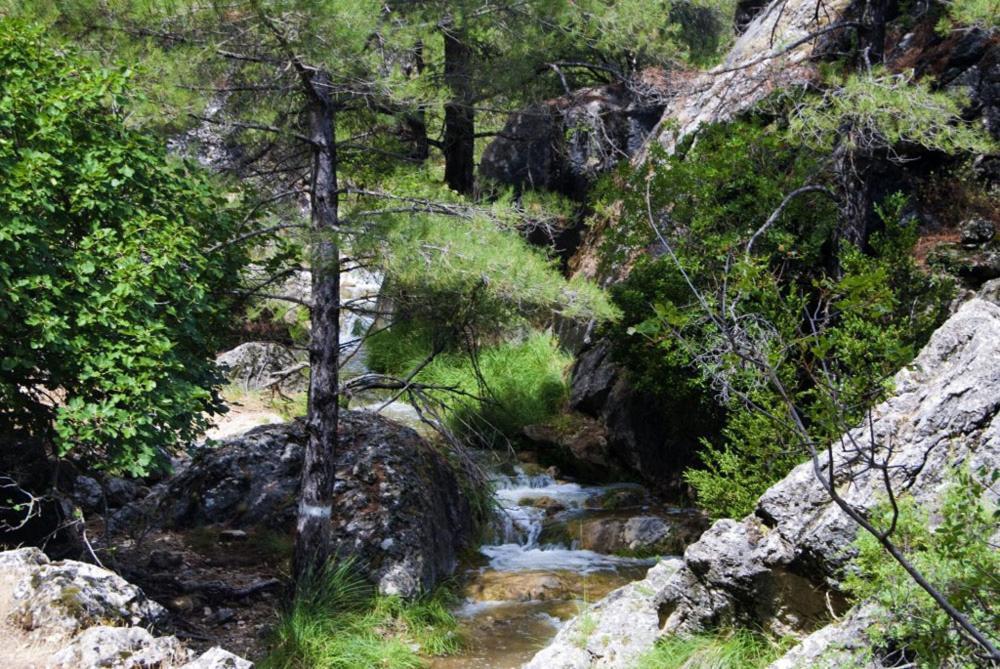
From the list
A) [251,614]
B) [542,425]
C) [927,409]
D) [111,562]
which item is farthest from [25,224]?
[542,425]

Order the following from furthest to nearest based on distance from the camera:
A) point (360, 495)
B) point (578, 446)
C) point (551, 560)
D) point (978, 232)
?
point (578, 446) → point (978, 232) → point (551, 560) → point (360, 495)

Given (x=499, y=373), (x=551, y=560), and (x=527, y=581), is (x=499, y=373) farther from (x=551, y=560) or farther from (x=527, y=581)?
Answer: (x=527, y=581)

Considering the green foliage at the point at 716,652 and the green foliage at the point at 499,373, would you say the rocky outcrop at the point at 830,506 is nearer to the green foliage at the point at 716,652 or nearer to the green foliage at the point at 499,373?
the green foliage at the point at 716,652

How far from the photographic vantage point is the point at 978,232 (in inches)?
404

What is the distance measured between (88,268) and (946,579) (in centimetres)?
489

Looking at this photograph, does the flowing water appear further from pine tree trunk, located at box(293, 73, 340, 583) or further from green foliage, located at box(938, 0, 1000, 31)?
green foliage, located at box(938, 0, 1000, 31)

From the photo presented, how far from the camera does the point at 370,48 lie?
7031mm

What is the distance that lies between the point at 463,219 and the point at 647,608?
3189 millimetres

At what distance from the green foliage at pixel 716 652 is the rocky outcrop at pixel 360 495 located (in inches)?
111

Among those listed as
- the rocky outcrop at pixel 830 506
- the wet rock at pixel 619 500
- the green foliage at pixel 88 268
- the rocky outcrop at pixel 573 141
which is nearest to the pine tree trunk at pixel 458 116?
the rocky outcrop at pixel 573 141

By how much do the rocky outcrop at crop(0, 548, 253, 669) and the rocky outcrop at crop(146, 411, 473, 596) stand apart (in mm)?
2576

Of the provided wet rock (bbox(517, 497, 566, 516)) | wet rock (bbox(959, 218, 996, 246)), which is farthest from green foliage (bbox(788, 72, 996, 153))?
wet rock (bbox(517, 497, 566, 516))

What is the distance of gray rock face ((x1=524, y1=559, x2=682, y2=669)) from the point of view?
570 centimetres

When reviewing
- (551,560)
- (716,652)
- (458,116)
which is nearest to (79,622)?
(716,652)
